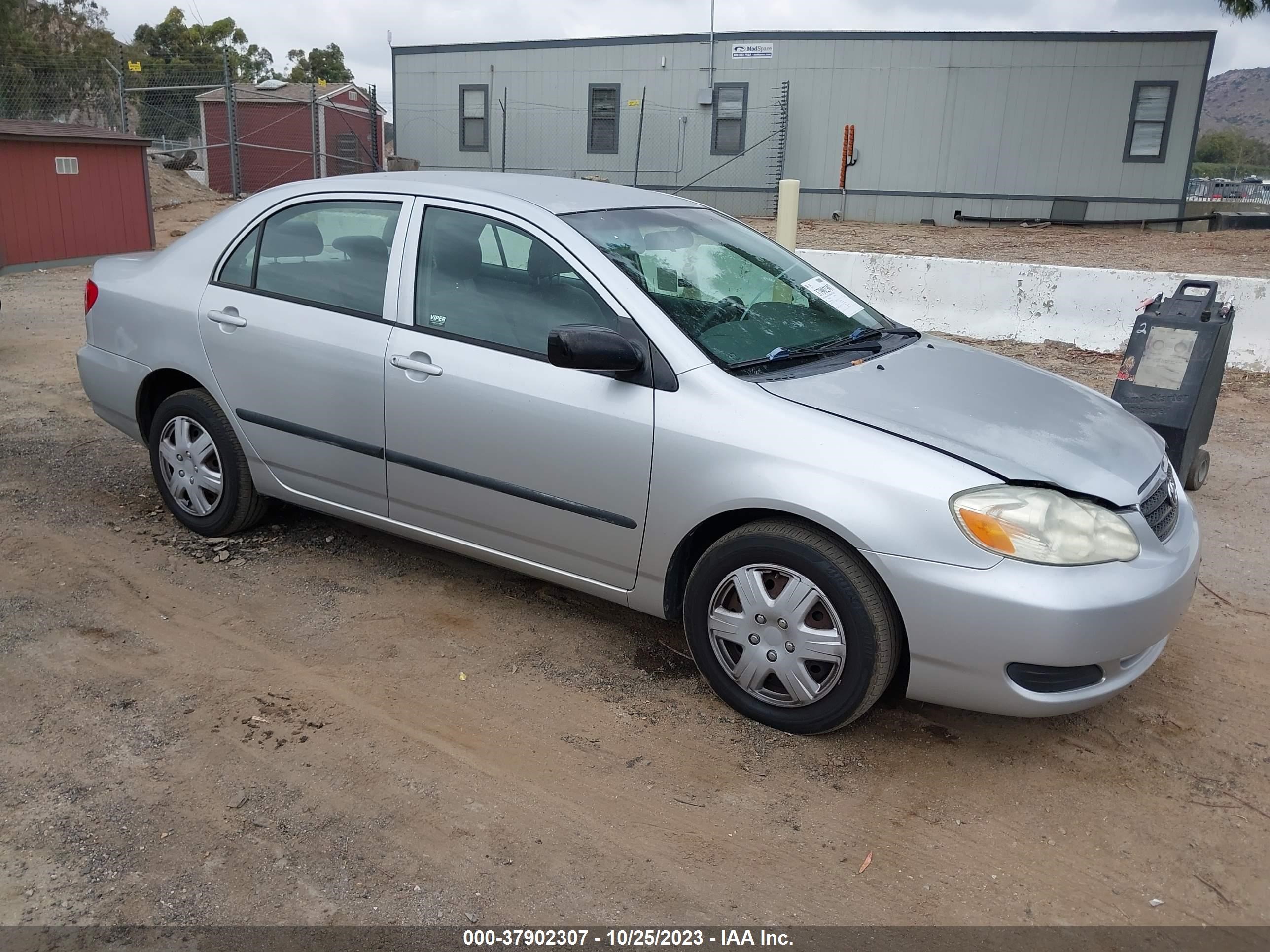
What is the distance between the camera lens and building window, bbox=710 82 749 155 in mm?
23688

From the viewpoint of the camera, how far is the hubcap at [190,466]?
4738mm

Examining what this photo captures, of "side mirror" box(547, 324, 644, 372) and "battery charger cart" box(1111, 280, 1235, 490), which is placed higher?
"side mirror" box(547, 324, 644, 372)

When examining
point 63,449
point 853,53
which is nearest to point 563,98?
point 853,53

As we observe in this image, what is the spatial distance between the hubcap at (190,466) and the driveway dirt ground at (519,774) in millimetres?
281

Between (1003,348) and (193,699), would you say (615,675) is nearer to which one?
(193,699)

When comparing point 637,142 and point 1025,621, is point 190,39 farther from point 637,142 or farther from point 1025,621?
point 1025,621

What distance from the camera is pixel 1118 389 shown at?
18.9ft

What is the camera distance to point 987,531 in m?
A: 3.03

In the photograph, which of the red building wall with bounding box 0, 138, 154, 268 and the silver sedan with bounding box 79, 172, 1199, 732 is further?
the red building wall with bounding box 0, 138, 154, 268

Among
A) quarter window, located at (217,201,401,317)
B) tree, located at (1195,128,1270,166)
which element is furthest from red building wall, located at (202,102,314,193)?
tree, located at (1195,128,1270,166)

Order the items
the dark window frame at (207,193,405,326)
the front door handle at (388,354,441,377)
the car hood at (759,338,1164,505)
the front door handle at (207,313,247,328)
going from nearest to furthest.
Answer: the car hood at (759,338,1164,505) → the front door handle at (388,354,441,377) → the dark window frame at (207,193,405,326) → the front door handle at (207,313,247,328)

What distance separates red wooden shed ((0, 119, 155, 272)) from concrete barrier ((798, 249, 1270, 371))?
9854mm

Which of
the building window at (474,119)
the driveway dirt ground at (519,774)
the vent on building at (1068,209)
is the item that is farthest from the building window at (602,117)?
the driveway dirt ground at (519,774)

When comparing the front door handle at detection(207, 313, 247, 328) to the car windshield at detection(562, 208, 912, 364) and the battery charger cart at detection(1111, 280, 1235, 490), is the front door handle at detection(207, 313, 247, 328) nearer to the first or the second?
the car windshield at detection(562, 208, 912, 364)
